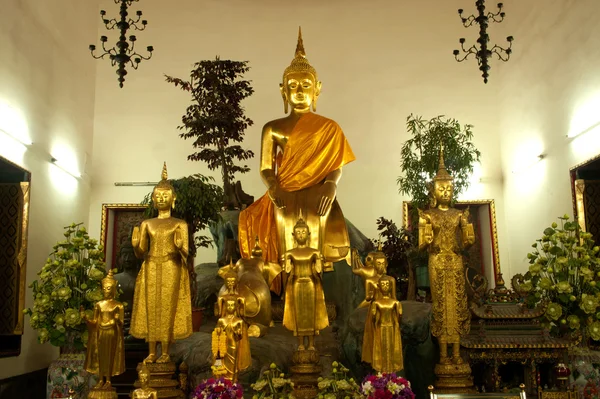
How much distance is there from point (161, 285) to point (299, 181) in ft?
6.44

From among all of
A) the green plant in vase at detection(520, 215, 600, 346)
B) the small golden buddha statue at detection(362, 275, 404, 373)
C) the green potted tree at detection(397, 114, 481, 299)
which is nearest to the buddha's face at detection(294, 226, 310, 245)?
the small golden buddha statue at detection(362, 275, 404, 373)

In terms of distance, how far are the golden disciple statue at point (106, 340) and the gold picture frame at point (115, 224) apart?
5767mm

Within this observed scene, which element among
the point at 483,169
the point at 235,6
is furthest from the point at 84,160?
the point at 483,169

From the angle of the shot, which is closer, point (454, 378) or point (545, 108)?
point (454, 378)

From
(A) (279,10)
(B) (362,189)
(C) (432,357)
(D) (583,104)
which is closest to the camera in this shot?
(C) (432,357)

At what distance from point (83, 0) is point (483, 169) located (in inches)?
258

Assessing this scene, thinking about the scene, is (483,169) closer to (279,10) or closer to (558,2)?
(558,2)

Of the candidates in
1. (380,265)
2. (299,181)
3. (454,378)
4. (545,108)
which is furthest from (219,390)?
(545,108)

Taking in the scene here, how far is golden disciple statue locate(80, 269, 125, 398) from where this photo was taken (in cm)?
426

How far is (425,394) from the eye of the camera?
5559 mm

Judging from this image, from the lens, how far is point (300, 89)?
246 inches

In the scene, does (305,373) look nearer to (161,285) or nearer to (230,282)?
(230,282)

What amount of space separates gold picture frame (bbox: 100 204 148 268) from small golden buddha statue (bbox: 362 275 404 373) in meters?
6.41

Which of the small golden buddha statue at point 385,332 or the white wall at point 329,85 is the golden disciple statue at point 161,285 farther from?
the white wall at point 329,85
